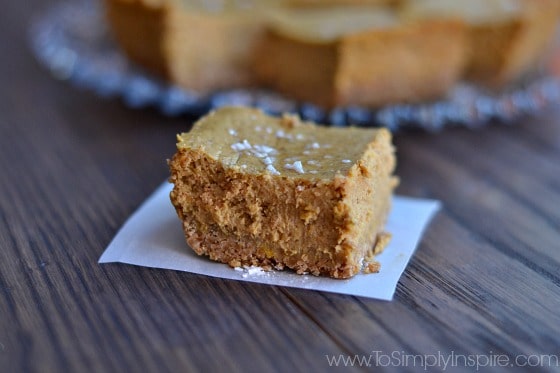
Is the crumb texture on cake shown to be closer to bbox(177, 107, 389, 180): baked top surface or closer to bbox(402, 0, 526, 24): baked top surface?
bbox(177, 107, 389, 180): baked top surface

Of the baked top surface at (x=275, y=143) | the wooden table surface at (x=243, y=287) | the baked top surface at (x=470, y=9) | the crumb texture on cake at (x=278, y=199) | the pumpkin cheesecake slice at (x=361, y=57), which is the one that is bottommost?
the wooden table surface at (x=243, y=287)

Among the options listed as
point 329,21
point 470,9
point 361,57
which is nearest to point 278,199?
point 361,57

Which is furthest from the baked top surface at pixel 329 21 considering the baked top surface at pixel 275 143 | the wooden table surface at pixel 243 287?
the baked top surface at pixel 275 143

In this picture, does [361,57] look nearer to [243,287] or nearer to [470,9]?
[470,9]

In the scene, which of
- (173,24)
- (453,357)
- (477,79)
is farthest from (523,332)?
(173,24)

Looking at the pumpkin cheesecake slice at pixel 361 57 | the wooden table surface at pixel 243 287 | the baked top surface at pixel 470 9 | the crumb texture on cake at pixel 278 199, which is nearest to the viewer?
the wooden table surface at pixel 243 287

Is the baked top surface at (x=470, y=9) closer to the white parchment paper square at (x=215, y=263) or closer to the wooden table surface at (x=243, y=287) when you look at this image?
the wooden table surface at (x=243, y=287)

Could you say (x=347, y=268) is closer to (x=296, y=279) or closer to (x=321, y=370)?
(x=296, y=279)
